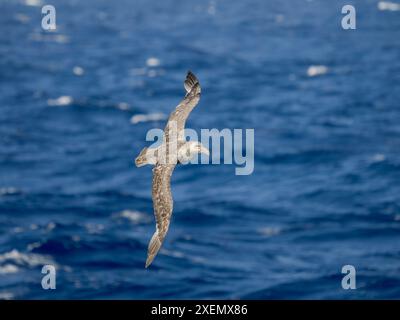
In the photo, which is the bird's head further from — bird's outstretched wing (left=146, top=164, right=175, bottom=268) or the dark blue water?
the dark blue water

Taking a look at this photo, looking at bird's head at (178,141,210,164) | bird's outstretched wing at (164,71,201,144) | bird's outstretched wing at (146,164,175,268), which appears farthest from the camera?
bird's outstretched wing at (164,71,201,144)

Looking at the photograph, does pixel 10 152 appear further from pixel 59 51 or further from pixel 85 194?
pixel 59 51

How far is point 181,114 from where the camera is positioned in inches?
918

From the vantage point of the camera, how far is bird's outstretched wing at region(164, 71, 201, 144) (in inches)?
888

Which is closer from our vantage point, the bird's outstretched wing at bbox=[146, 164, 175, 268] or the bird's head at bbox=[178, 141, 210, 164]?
the bird's outstretched wing at bbox=[146, 164, 175, 268]

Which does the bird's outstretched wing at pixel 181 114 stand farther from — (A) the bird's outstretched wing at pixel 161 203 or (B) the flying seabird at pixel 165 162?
(A) the bird's outstretched wing at pixel 161 203

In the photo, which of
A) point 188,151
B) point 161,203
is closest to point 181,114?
point 188,151

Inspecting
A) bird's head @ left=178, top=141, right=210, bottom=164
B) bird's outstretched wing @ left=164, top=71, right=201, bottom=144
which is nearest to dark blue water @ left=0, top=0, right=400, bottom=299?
bird's outstretched wing @ left=164, top=71, right=201, bottom=144

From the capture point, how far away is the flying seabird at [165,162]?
2120cm

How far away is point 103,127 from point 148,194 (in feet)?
46.8

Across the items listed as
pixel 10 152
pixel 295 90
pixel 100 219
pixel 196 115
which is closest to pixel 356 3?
pixel 295 90

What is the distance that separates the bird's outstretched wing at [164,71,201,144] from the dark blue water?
13.6 m

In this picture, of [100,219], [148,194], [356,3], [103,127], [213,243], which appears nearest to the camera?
[213,243]

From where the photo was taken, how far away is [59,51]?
279 feet
